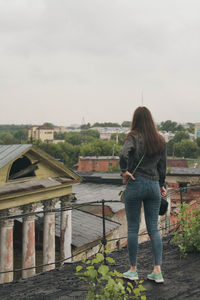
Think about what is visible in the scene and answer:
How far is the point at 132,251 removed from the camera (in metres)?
3.92

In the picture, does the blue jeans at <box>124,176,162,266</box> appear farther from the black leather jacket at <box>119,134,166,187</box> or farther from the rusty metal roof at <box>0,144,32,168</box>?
the rusty metal roof at <box>0,144,32,168</box>

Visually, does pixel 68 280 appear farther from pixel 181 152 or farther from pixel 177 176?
pixel 181 152

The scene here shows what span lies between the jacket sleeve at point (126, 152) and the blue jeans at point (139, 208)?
0.67ft

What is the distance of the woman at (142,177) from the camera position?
383cm

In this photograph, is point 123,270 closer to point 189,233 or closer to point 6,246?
point 189,233

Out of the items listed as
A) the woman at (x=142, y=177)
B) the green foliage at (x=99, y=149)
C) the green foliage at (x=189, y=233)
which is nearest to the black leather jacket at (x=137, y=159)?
the woman at (x=142, y=177)

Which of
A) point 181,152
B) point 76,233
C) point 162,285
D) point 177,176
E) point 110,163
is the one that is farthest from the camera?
point 181,152

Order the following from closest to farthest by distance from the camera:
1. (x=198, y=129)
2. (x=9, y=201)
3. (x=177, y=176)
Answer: (x=9, y=201)
(x=177, y=176)
(x=198, y=129)

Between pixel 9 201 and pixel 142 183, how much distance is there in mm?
8424

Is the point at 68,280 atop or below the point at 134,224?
below

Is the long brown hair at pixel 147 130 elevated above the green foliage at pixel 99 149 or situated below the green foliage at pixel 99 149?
above

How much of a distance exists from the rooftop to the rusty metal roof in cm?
745

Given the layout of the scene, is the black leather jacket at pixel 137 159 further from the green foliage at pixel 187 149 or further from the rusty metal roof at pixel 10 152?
the green foliage at pixel 187 149

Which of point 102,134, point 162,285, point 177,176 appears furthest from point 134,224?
point 102,134
